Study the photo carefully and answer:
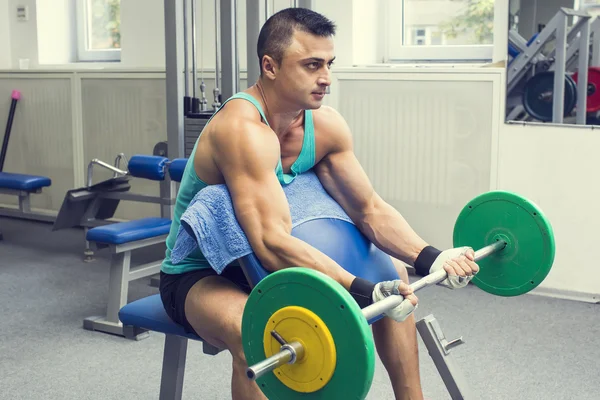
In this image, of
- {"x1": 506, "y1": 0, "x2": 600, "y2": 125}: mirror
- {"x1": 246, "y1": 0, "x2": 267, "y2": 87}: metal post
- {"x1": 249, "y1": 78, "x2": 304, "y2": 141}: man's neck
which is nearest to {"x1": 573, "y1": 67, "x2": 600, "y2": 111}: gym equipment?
{"x1": 506, "y1": 0, "x2": 600, "y2": 125}: mirror

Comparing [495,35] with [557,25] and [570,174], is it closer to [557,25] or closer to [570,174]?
[557,25]

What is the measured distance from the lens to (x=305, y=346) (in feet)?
4.52

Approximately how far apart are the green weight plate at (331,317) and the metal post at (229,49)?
2.23m

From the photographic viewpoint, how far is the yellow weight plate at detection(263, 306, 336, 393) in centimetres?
135

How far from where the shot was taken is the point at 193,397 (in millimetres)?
2422

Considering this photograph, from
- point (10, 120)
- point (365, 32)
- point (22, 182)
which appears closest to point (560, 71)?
point (365, 32)

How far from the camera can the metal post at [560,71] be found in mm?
3291

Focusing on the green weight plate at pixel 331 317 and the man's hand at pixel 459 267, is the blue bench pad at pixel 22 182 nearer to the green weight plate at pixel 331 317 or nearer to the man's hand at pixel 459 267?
the man's hand at pixel 459 267

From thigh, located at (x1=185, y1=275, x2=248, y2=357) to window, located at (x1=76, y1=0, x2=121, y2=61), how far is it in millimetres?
3670

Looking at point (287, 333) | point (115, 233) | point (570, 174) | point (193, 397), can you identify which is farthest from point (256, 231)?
point (570, 174)

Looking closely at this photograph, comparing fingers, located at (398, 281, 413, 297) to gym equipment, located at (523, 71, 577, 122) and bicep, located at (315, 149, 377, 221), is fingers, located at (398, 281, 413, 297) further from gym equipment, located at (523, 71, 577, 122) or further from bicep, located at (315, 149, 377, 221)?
gym equipment, located at (523, 71, 577, 122)

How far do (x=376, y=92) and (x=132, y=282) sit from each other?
148cm

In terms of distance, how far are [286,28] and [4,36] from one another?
3.96 m

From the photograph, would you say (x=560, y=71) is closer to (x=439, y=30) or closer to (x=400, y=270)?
(x=439, y=30)
